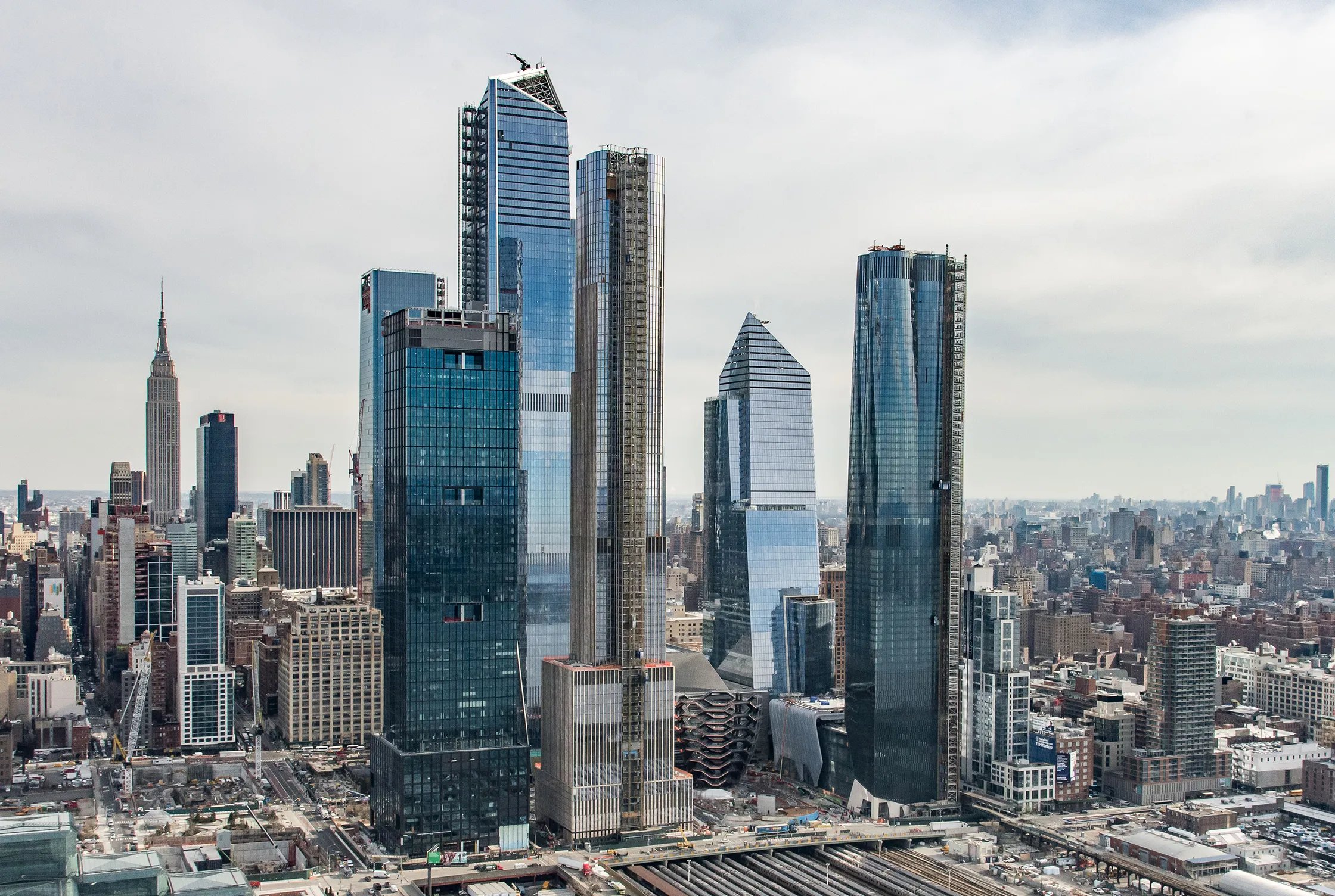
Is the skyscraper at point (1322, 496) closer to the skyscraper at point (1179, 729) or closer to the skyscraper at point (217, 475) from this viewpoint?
the skyscraper at point (1179, 729)

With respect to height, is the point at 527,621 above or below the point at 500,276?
below

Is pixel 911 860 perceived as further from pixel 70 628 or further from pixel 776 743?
pixel 70 628

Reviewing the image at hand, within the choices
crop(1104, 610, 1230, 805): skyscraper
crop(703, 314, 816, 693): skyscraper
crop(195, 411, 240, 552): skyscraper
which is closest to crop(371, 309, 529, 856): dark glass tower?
crop(703, 314, 816, 693): skyscraper

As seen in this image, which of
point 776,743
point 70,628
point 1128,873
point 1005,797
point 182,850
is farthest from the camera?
point 70,628

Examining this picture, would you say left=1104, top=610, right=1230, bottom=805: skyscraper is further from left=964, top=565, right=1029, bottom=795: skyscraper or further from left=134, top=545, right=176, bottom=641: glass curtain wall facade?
left=134, top=545, right=176, bottom=641: glass curtain wall facade

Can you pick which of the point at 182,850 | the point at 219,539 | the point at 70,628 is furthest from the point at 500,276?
the point at 219,539

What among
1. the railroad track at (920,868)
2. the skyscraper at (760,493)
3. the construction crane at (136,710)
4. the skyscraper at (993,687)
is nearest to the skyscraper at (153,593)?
the construction crane at (136,710)
